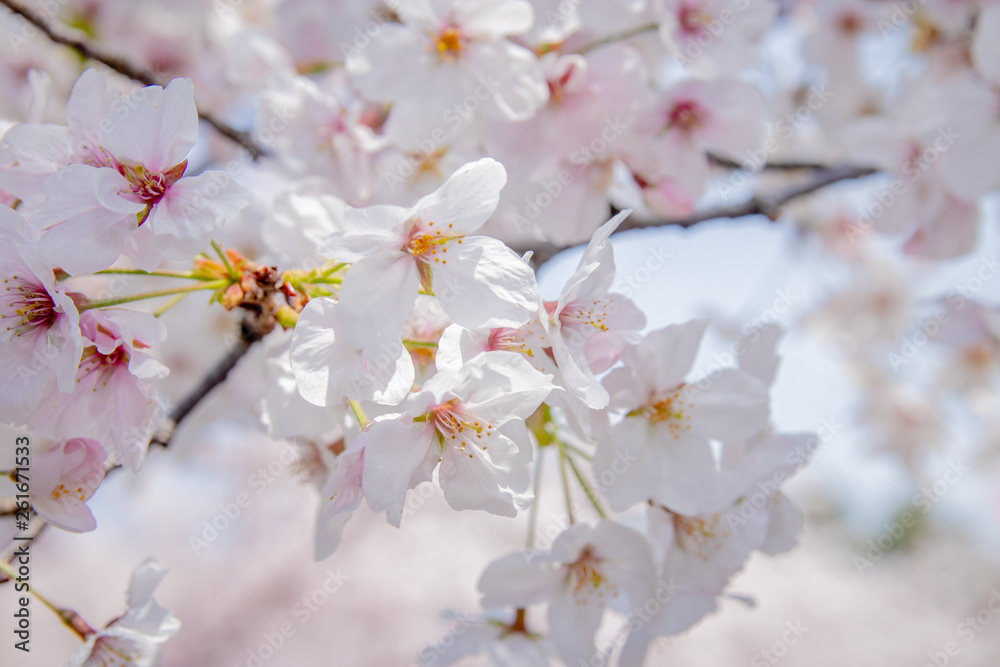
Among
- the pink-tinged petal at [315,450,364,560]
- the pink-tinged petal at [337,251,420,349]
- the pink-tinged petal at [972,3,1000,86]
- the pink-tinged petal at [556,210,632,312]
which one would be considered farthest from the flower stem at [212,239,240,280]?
the pink-tinged petal at [972,3,1000,86]

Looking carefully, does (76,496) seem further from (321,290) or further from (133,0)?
(133,0)

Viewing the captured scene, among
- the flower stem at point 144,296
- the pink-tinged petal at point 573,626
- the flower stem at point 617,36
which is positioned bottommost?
the pink-tinged petal at point 573,626

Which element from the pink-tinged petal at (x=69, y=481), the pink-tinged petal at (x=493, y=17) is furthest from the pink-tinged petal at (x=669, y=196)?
the pink-tinged petal at (x=69, y=481)

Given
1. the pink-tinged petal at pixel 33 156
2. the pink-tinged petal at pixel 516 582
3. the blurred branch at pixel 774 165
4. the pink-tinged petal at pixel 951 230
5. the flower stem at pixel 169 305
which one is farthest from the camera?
the blurred branch at pixel 774 165

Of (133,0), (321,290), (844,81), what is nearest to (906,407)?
(844,81)

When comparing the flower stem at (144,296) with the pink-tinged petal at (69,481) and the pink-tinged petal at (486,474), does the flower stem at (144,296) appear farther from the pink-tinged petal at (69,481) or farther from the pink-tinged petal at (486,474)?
the pink-tinged petal at (486,474)

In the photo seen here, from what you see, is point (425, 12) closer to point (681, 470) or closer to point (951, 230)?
point (681, 470)
